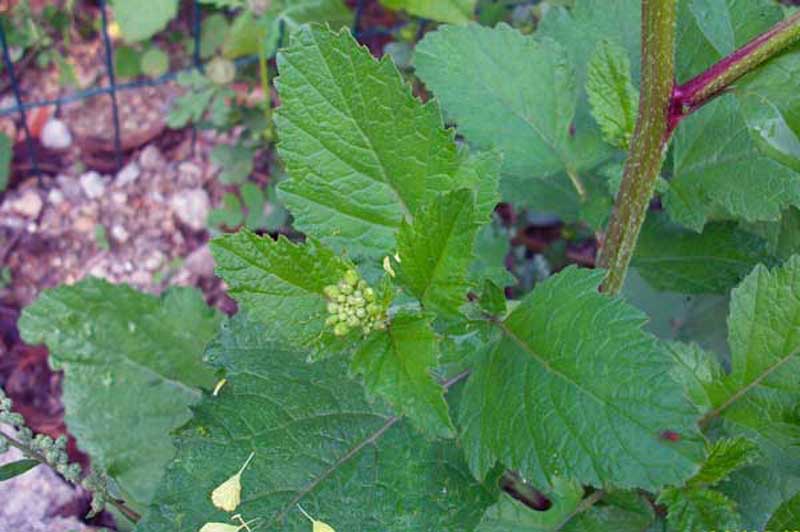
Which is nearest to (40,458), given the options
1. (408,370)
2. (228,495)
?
(228,495)

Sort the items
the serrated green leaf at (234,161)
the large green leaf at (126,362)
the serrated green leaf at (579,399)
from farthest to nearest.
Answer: the serrated green leaf at (234,161) → the large green leaf at (126,362) → the serrated green leaf at (579,399)

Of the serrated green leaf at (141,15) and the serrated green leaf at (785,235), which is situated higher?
the serrated green leaf at (141,15)

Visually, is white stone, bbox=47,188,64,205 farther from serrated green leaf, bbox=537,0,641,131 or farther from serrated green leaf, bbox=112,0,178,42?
serrated green leaf, bbox=537,0,641,131

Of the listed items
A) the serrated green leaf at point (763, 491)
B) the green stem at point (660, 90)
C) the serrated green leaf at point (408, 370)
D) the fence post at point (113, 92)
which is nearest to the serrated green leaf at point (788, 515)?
the serrated green leaf at point (763, 491)

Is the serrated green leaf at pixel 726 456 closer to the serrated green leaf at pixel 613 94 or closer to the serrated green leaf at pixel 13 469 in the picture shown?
the serrated green leaf at pixel 613 94

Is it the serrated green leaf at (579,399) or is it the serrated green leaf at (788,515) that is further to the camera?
the serrated green leaf at (788,515)

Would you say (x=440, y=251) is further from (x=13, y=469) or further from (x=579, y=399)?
(x=13, y=469)

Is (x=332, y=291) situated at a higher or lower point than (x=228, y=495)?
higher

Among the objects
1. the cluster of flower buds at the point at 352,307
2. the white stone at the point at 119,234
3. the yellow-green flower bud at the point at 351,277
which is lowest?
the white stone at the point at 119,234
